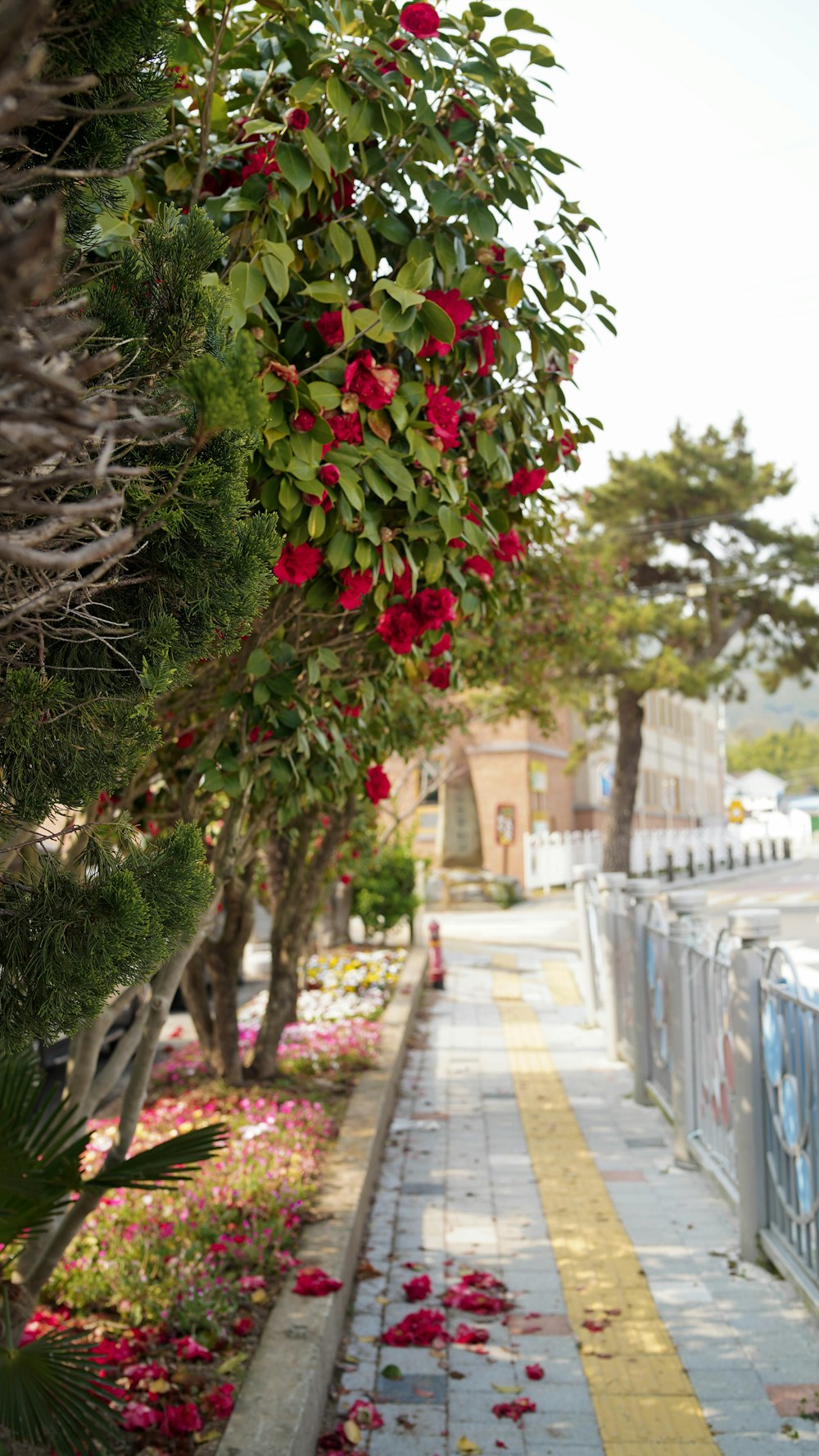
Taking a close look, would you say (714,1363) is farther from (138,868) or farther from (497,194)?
(497,194)

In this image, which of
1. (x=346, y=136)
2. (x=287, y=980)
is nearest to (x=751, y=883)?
(x=287, y=980)

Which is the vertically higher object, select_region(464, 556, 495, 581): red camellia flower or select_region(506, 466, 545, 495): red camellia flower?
select_region(506, 466, 545, 495): red camellia flower

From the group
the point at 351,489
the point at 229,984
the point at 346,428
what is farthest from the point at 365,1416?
the point at 229,984

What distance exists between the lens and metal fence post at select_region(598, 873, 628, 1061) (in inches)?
354

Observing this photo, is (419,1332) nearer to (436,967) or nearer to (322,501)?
(322,501)

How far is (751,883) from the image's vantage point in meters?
31.8

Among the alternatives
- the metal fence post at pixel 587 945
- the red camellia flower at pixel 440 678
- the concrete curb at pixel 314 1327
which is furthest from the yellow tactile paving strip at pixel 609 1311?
the metal fence post at pixel 587 945

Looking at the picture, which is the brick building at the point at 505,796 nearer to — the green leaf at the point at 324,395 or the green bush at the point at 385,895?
the green bush at the point at 385,895

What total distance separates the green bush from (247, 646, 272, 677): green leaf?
12.1 meters

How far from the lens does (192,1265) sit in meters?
4.00

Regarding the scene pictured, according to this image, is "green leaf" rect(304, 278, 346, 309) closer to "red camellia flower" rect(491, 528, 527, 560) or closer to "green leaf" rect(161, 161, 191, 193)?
"green leaf" rect(161, 161, 191, 193)

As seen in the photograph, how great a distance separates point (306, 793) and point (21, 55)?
2.66 metres

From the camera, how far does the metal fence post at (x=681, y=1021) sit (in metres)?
5.90

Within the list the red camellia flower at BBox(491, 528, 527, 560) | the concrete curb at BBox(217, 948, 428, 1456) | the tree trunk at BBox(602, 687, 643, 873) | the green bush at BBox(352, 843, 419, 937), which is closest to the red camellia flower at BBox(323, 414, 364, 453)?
the red camellia flower at BBox(491, 528, 527, 560)
